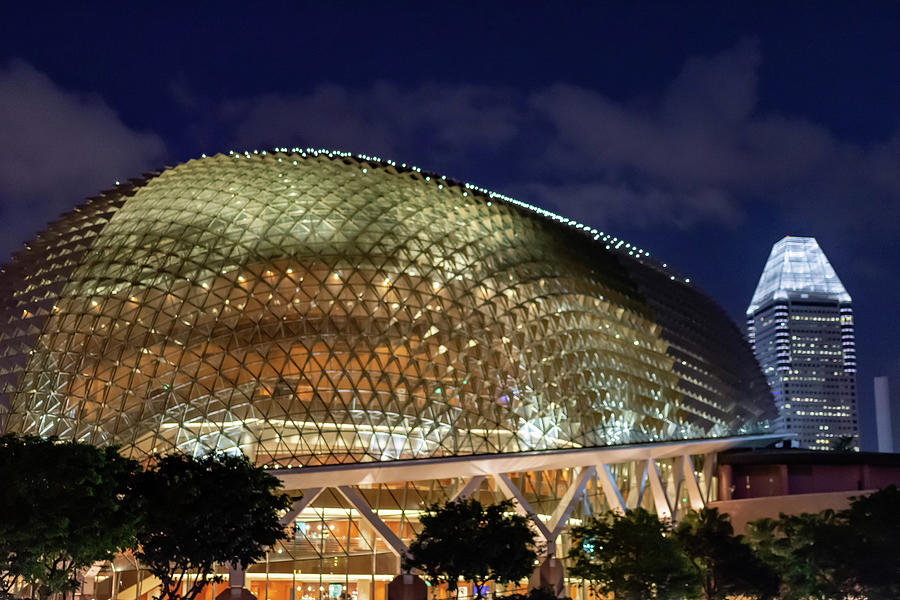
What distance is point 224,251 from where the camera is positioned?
6003cm

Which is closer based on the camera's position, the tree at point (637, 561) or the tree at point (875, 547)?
the tree at point (875, 547)

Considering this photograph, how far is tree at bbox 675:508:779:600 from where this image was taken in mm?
53531

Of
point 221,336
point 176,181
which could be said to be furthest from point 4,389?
point 176,181

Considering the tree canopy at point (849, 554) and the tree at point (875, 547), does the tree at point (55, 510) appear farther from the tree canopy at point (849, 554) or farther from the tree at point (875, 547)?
the tree at point (875, 547)

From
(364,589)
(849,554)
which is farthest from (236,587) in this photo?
(849,554)

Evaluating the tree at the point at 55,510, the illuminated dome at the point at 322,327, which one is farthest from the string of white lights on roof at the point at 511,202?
the tree at the point at 55,510

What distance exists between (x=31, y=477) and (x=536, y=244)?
4258 centimetres

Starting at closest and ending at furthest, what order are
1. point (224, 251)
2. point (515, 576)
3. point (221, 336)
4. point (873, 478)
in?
1. point (515, 576)
2. point (221, 336)
3. point (224, 251)
4. point (873, 478)

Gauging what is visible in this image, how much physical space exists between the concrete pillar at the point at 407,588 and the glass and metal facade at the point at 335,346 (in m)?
2.50

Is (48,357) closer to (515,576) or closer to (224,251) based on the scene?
(224,251)

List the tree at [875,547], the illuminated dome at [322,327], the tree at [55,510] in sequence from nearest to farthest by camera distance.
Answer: the tree at [55,510]
the tree at [875,547]
the illuminated dome at [322,327]

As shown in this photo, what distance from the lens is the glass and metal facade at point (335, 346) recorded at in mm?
53625

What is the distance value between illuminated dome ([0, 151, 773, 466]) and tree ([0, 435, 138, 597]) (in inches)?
581

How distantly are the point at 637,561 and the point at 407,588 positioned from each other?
1222 centimetres
